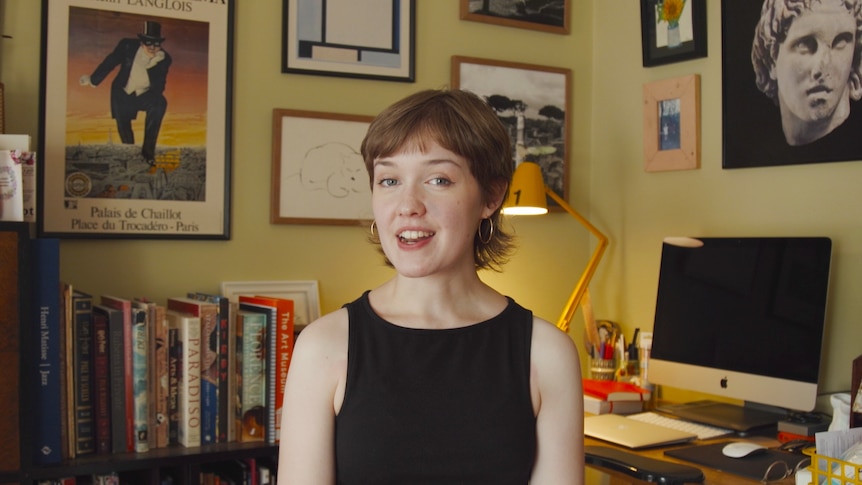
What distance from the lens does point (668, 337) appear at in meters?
2.60

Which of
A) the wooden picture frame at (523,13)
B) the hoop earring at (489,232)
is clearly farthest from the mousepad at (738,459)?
the wooden picture frame at (523,13)

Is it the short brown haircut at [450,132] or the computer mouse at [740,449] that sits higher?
the short brown haircut at [450,132]

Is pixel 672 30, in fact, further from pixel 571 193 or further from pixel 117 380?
pixel 117 380

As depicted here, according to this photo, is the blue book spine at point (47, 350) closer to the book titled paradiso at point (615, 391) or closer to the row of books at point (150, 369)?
the row of books at point (150, 369)

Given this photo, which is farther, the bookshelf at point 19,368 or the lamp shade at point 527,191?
the lamp shade at point 527,191

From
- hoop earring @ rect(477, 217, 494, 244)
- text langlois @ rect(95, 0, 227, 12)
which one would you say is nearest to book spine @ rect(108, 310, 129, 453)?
text langlois @ rect(95, 0, 227, 12)

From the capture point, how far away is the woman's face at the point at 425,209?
1329 millimetres

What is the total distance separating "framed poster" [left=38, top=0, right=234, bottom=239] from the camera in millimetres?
2359

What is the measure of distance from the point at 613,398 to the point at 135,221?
142 cm

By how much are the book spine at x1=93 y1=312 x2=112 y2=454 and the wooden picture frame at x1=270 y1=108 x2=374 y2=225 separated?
64 centimetres

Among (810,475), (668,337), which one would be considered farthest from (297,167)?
(810,475)

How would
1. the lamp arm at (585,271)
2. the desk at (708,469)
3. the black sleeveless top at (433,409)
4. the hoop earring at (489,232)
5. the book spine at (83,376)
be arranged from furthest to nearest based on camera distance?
the lamp arm at (585,271)
the book spine at (83,376)
the desk at (708,469)
the hoop earring at (489,232)
the black sleeveless top at (433,409)

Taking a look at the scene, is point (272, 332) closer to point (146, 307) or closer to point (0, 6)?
point (146, 307)

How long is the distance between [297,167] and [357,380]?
1.44m
